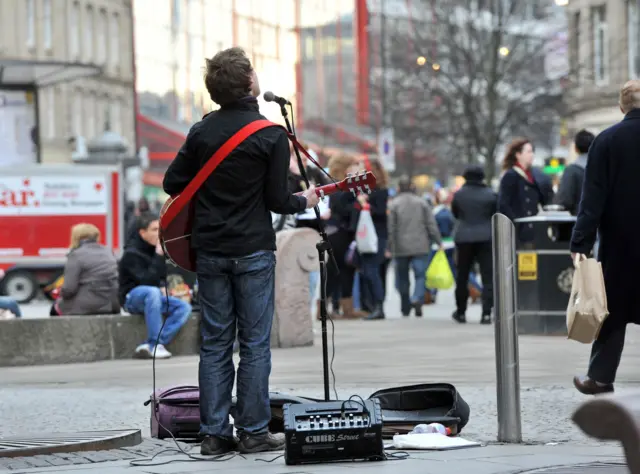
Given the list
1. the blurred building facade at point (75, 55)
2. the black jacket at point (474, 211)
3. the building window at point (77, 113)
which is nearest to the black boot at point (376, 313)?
the black jacket at point (474, 211)

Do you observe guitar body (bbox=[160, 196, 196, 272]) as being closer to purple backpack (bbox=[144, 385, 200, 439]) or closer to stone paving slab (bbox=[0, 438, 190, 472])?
purple backpack (bbox=[144, 385, 200, 439])

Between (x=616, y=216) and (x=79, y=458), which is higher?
(x=616, y=216)

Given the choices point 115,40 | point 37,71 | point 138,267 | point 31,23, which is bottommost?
point 138,267

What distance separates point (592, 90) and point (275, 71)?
32.5m

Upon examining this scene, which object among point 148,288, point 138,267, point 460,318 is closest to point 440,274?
point 460,318

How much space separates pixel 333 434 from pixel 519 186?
9764mm

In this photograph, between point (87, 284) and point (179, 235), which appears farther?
point (87, 284)

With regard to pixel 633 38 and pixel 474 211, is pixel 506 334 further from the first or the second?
pixel 633 38

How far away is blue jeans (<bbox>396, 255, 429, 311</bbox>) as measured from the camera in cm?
1998

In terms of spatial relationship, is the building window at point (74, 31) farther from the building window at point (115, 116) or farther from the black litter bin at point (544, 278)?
the black litter bin at point (544, 278)

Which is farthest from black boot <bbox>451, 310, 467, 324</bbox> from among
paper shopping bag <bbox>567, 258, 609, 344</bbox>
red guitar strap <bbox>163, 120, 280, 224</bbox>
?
red guitar strap <bbox>163, 120, 280, 224</bbox>

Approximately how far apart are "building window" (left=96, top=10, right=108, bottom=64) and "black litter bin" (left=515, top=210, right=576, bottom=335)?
49.6m

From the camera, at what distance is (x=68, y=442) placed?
26.5 feet

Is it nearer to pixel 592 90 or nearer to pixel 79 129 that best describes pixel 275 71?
pixel 79 129
